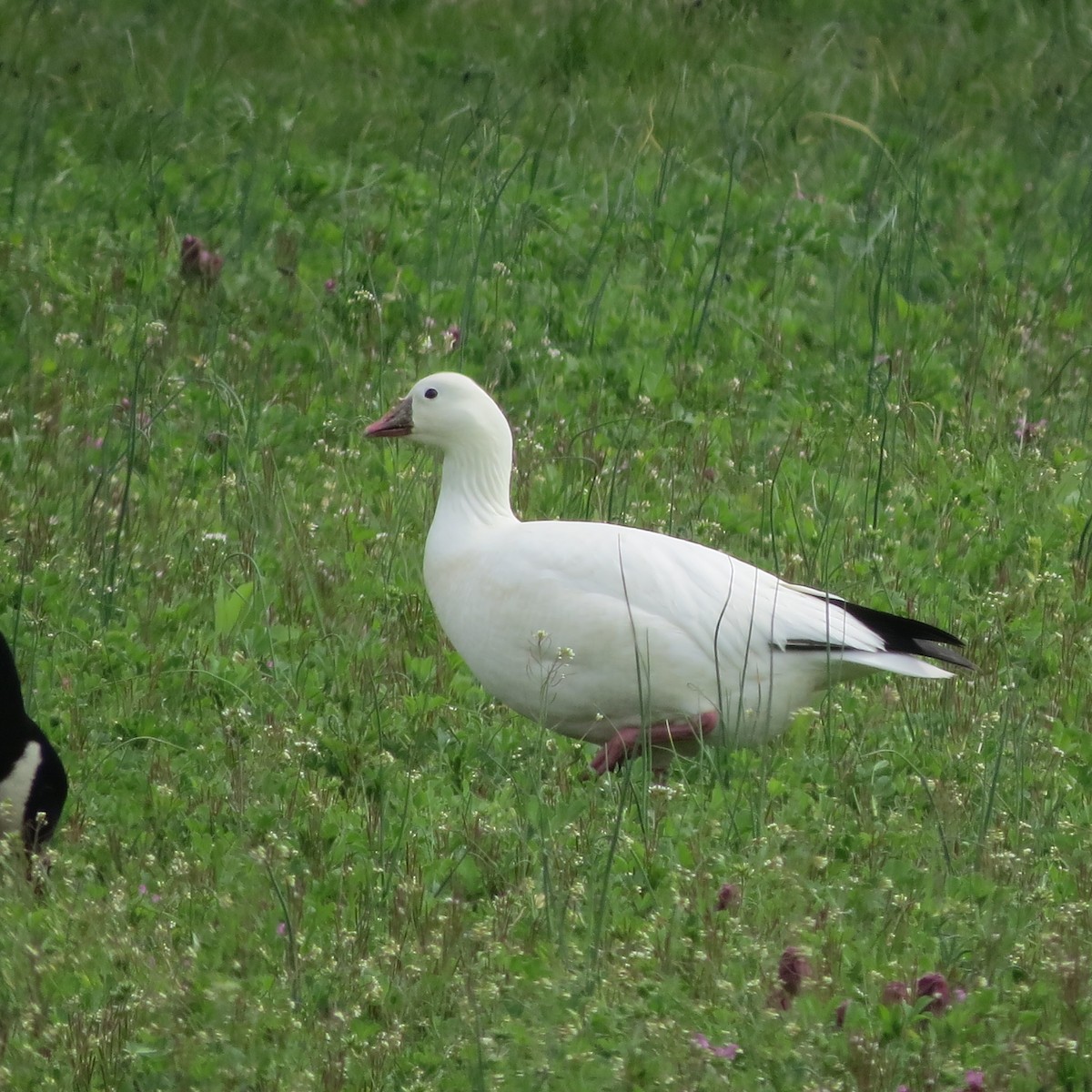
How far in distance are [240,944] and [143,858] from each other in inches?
21.9

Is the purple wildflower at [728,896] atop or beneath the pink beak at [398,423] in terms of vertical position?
beneath

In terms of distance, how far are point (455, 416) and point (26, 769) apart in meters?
1.64

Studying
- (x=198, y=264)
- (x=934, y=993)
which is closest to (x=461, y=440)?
(x=934, y=993)

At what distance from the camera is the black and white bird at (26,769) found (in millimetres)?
4273

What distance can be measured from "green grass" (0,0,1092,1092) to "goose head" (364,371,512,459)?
610 mm

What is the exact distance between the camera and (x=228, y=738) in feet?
15.8

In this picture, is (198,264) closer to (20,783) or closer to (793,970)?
(20,783)

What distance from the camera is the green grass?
3551mm

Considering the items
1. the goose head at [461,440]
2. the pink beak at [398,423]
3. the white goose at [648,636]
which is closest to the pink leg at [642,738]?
the white goose at [648,636]

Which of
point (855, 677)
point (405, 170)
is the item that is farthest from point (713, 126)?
point (855, 677)

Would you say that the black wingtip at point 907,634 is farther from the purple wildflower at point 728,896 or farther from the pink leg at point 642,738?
the purple wildflower at point 728,896

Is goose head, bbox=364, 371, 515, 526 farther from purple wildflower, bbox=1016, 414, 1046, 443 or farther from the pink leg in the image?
purple wildflower, bbox=1016, 414, 1046, 443

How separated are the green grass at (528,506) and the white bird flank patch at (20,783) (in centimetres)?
14

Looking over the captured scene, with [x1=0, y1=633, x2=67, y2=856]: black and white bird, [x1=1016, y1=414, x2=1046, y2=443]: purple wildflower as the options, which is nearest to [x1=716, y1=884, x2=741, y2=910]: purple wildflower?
[x1=0, y1=633, x2=67, y2=856]: black and white bird
